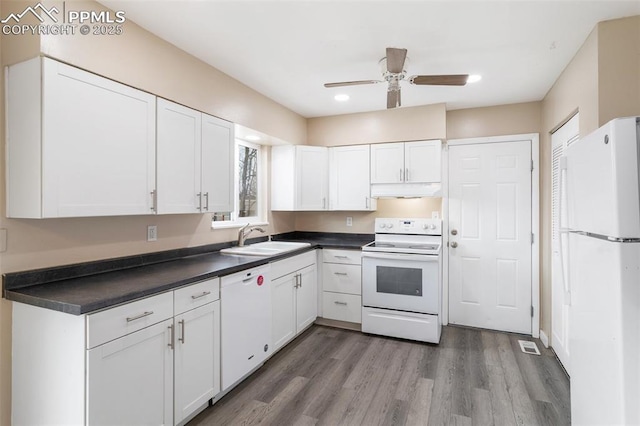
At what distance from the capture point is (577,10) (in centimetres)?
190

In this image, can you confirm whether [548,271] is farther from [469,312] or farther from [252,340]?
[252,340]

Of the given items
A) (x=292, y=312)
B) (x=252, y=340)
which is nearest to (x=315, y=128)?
(x=292, y=312)

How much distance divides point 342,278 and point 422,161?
1613mm

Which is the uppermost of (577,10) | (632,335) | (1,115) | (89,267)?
(577,10)

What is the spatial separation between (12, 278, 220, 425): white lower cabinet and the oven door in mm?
1950

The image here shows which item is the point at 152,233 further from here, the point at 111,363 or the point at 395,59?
the point at 395,59

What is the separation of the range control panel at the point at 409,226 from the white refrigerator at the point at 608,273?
2.01 m

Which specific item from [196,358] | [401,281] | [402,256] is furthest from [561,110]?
[196,358]

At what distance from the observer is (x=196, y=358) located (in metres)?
2.02

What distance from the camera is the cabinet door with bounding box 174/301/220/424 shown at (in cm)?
190

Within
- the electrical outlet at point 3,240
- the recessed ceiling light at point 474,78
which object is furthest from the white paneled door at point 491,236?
the electrical outlet at point 3,240

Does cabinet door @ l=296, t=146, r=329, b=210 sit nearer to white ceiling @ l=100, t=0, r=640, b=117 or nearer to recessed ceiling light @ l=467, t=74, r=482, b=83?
white ceiling @ l=100, t=0, r=640, b=117

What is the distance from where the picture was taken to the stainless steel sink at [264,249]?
2922 millimetres

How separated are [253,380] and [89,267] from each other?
1454 millimetres
